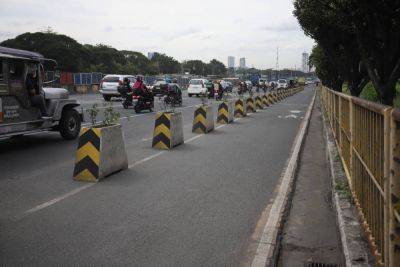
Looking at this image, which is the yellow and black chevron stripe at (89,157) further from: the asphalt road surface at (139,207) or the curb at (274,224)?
the curb at (274,224)

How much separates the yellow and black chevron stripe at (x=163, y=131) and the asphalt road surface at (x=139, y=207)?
0.28m

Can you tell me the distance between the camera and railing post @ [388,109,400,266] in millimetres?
3207

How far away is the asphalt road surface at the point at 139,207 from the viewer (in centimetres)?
469

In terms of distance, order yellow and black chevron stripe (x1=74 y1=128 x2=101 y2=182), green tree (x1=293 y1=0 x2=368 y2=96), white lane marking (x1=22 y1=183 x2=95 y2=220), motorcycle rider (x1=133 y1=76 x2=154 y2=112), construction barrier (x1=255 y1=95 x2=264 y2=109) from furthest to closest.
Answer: construction barrier (x1=255 y1=95 x2=264 y2=109) → motorcycle rider (x1=133 y1=76 x2=154 y2=112) → green tree (x1=293 y1=0 x2=368 y2=96) → yellow and black chevron stripe (x1=74 y1=128 x2=101 y2=182) → white lane marking (x1=22 y1=183 x2=95 y2=220)

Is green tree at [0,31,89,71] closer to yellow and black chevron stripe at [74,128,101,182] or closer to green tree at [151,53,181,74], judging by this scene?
green tree at [151,53,181,74]

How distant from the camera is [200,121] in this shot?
49.0 ft

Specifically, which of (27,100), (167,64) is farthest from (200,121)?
(167,64)

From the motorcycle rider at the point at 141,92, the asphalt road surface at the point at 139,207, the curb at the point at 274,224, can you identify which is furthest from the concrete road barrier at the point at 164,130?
the motorcycle rider at the point at 141,92

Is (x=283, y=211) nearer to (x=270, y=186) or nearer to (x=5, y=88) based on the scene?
(x=270, y=186)

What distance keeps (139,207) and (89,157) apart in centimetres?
183

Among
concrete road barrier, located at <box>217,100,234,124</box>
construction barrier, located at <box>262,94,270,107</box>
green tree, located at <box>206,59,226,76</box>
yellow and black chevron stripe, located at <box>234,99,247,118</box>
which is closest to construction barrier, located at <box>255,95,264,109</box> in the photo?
construction barrier, located at <box>262,94,270,107</box>

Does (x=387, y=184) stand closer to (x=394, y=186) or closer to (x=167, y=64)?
(x=394, y=186)

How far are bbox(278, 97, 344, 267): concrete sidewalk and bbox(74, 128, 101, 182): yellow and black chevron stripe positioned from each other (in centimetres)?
317

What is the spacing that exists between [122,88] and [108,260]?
21.0 meters
